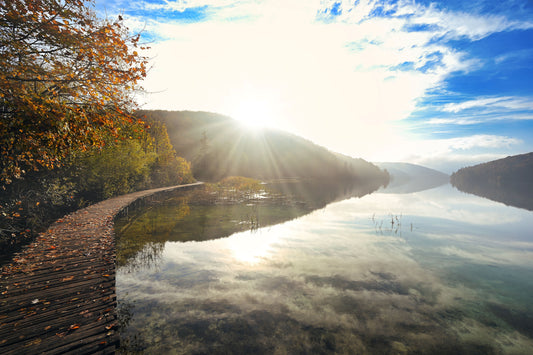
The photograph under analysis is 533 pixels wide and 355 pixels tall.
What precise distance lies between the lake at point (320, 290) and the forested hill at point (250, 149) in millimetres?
96186

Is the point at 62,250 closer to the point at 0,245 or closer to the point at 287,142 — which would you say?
the point at 0,245

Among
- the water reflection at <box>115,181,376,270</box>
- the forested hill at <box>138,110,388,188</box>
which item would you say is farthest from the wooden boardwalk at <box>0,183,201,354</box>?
the forested hill at <box>138,110,388,188</box>

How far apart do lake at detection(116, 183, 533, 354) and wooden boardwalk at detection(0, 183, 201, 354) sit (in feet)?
4.86

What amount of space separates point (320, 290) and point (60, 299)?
872cm

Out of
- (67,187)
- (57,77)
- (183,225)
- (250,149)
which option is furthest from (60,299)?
(250,149)

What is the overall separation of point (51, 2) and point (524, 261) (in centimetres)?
2549

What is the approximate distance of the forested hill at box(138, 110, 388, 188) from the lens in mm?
128875

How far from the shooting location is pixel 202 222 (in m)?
21.1

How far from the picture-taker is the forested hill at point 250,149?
128875 mm

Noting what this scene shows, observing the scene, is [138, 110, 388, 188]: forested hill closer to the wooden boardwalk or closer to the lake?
the lake

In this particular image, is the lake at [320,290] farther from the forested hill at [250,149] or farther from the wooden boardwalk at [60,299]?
the forested hill at [250,149]

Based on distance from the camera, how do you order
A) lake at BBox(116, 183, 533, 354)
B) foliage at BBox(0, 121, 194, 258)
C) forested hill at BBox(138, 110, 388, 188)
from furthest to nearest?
forested hill at BBox(138, 110, 388, 188) < foliage at BBox(0, 121, 194, 258) < lake at BBox(116, 183, 533, 354)

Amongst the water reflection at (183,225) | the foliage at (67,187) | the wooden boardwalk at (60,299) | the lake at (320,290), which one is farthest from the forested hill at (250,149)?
the wooden boardwalk at (60,299)

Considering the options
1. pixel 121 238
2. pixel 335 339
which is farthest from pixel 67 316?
pixel 121 238
